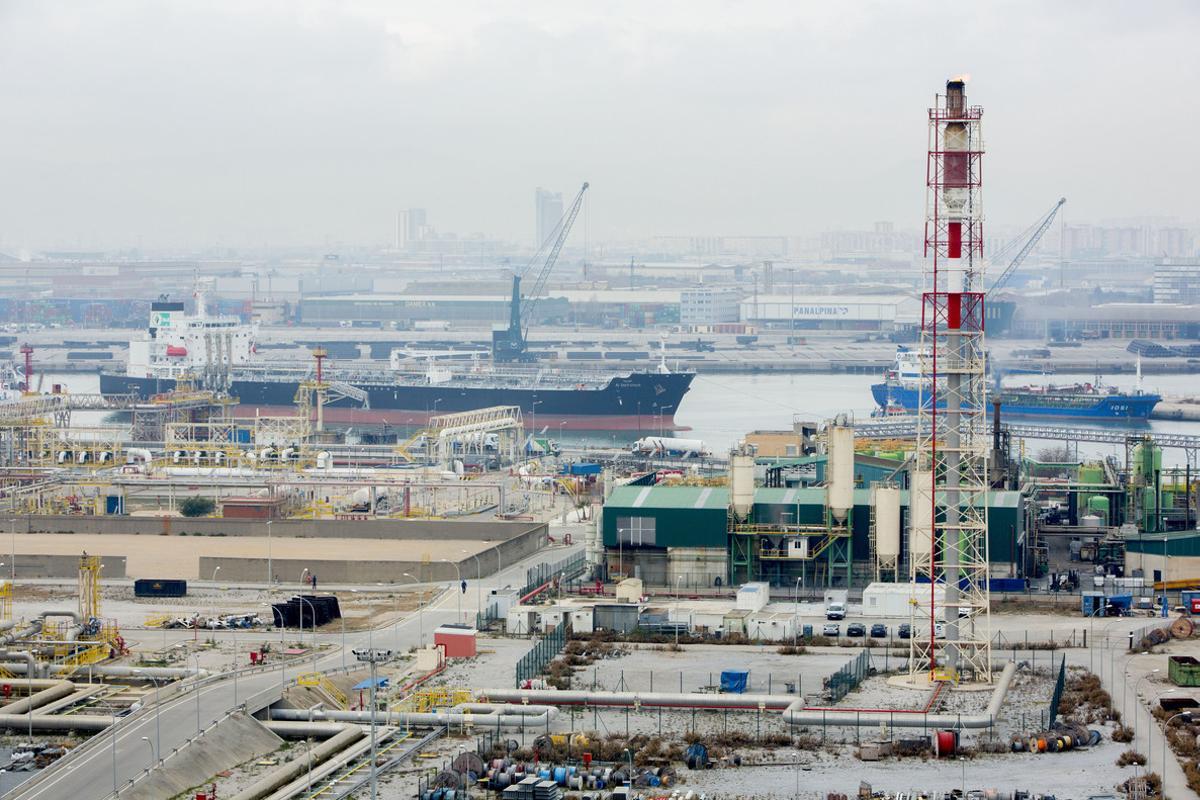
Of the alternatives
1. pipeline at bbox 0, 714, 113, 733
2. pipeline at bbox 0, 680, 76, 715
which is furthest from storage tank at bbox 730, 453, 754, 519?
pipeline at bbox 0, 714, 113, 733

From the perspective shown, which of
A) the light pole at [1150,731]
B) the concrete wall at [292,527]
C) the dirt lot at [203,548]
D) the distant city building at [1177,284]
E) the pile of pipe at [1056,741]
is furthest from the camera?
the distant city building at [1177,284]

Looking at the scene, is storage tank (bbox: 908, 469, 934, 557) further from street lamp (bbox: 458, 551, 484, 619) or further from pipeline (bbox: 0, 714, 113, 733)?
pipeline (bbox: 0, 714, 113, 733)

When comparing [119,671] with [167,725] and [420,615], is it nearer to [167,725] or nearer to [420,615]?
[167,725]

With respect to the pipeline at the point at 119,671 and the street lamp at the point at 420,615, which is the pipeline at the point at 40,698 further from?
the street lamp at the point at 420,615

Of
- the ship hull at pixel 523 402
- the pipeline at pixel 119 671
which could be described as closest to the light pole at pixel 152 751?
the pipeline at pixel 119 671

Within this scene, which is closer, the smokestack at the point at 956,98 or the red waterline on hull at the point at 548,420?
the smokestack at the point at 956,98

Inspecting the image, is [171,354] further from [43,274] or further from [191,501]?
[43,274]

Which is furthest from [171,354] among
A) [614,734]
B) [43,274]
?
[43,274]
